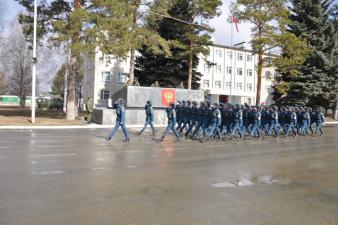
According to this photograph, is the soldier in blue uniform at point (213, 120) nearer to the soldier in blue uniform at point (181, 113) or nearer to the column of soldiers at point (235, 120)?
the column of soldiers at point (235, 120)

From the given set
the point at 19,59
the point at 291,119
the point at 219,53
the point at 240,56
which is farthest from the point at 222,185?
the point at 240,56

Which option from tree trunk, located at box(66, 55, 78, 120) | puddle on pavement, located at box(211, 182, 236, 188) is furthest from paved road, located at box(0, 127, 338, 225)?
tree trunk, located at box(66, 55, 78, 120)

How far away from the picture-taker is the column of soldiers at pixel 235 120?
1789 centimetres

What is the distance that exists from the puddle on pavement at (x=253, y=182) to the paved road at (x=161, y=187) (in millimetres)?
20

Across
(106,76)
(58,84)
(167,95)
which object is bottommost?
(167,95)

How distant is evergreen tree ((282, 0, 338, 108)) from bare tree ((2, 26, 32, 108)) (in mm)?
32067

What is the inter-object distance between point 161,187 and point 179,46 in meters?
27.7

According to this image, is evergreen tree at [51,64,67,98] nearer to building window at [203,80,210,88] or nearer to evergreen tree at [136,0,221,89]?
building window at [203,80,210,88]

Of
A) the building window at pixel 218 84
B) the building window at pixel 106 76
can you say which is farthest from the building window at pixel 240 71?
the building window at pixel 106 76

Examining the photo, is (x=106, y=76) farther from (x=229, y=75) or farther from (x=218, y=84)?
(x=229, y=75)

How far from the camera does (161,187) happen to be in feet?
25.0

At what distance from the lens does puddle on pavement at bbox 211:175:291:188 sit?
8094mm

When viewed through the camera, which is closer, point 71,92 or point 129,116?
point 71,92

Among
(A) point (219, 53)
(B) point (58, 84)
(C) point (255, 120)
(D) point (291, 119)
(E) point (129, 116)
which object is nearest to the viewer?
(C) point (255, 120)
